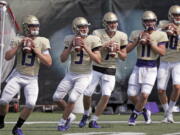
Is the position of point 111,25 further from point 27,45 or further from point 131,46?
point 27,45

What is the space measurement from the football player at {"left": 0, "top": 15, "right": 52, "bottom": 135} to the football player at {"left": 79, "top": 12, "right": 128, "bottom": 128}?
1.48 meters

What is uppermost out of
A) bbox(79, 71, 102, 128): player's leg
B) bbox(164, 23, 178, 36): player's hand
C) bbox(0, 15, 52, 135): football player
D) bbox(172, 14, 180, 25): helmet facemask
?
bbox(172, 14, 180, 25): helmet facemask

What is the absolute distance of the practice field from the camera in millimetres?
10469

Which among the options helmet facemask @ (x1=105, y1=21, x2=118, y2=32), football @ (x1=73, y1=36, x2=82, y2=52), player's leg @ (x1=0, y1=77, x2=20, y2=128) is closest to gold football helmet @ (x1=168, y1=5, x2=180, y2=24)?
helmet facemask @ (x1=105, y1=21, x2=118, y2=32)

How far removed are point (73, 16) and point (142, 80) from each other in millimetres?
3787

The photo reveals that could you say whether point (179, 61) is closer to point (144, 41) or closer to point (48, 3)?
point (144, 41)

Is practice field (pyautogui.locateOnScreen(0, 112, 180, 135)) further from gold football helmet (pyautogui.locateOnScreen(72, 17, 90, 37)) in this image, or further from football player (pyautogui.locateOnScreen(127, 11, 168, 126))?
gold football helmet (pyautogui.locateOnScreen(72, 17, 90, 37))

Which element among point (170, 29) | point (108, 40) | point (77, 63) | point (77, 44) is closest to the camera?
point (77, 44)

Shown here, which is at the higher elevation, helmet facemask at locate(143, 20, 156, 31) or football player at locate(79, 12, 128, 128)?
helmet facemask at locate(143, 20, 156, 31)

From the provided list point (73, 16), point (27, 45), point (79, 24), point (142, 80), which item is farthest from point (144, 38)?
point (73, 16)

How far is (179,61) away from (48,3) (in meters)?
3.69

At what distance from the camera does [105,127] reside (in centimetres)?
1158

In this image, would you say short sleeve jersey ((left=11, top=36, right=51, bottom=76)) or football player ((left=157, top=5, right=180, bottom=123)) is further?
football player ((left=157, top=5, right=180, bottom=123))

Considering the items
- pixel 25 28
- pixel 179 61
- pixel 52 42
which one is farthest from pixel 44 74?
pixel 25 28
